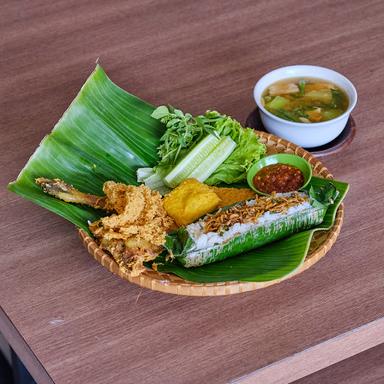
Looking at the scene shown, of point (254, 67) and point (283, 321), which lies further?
point (254, 67)

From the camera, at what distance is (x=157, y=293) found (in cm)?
123

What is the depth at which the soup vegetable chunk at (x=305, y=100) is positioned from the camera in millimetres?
1475

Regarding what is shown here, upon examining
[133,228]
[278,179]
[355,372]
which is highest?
[133,228]

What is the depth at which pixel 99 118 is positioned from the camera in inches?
57.6

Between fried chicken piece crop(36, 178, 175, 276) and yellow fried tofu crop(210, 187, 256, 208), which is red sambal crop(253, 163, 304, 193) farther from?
fried chicken piece crop(36, 178, 175, 276)

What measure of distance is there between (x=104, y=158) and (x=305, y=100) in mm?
444

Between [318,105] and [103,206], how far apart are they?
515 millimetres

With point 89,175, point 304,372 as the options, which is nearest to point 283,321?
point 304,372

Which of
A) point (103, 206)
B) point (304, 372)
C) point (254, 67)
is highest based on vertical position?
point (103, 206)

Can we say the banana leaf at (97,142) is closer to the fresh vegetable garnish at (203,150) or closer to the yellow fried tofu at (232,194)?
the fresh vegetable garnish at (203,150)

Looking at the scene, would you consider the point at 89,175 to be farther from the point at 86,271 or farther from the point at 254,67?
the point at 254,67

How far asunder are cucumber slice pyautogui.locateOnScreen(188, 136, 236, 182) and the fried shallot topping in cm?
17

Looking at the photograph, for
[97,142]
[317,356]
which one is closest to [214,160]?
[97,142]

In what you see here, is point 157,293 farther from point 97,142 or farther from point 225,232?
point 97,142
